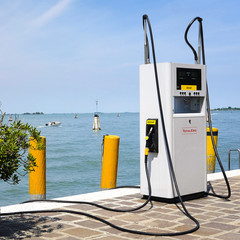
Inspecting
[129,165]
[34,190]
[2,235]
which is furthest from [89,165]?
[2,235]

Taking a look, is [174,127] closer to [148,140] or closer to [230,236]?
[148,140]

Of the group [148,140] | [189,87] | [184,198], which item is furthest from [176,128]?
[184,198]

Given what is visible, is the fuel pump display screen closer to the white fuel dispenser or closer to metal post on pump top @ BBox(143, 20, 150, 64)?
the white fuel dispenser

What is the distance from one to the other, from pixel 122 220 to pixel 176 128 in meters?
1.60

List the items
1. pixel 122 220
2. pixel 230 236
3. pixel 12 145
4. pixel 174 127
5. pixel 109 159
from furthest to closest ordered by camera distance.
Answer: pixel 109 159 < pixel 174 127 < pixel 122 220 < pixel 230 236 < pixel 12 145

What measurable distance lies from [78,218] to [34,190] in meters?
1.94

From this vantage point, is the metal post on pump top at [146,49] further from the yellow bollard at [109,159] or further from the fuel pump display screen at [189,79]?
the yellow bollard at [109,159]

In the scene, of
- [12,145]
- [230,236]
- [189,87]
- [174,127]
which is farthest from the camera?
[189,87]

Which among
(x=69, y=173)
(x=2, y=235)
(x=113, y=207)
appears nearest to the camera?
(x=2, y=235)

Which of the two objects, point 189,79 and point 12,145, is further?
point 189,79

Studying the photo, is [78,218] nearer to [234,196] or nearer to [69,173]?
[234,196]

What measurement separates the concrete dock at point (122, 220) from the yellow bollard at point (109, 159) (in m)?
1.08

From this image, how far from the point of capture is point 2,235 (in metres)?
4.48

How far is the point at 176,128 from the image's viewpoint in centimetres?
591
